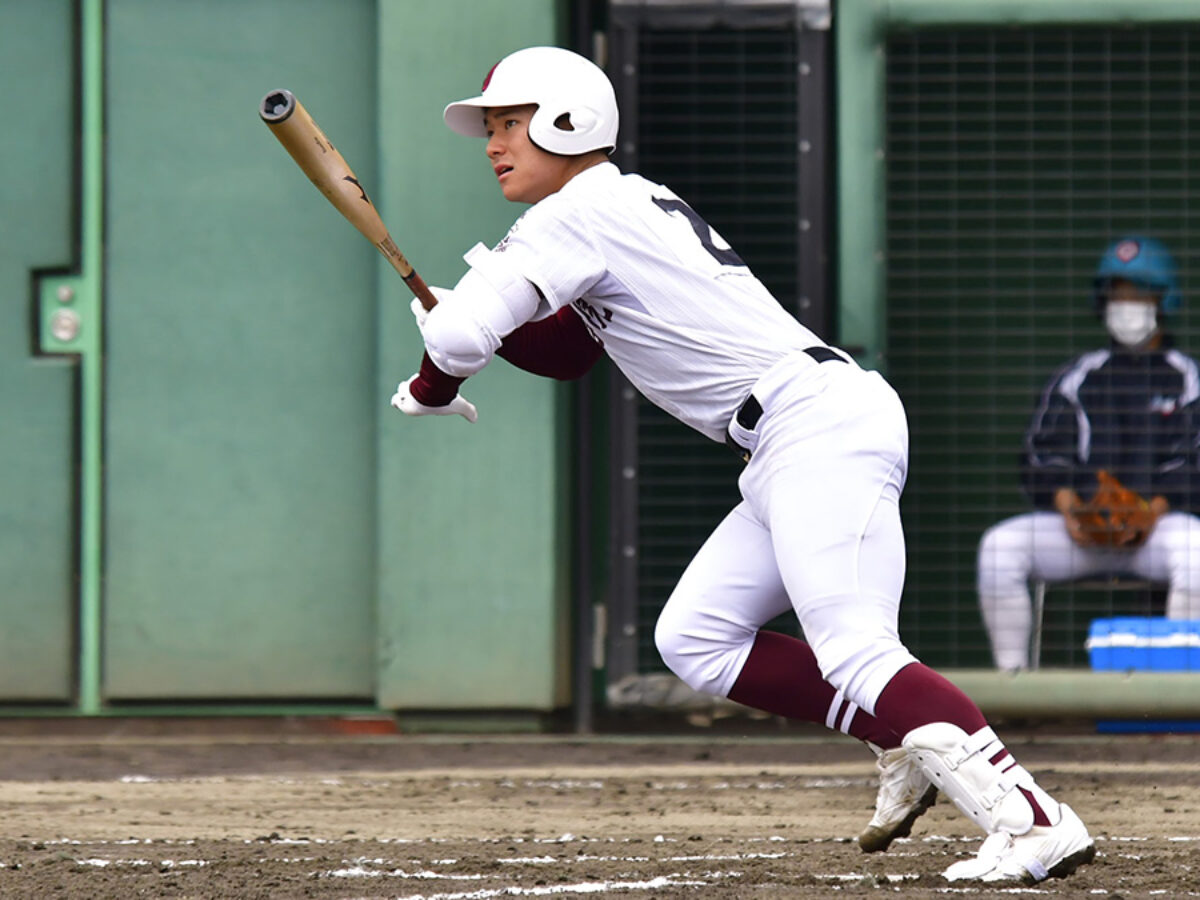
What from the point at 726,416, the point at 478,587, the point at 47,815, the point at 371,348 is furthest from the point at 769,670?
the point at 371,348

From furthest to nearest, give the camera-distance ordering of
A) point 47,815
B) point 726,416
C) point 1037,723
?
point 1037,723 < point 47,815 < point 726,416

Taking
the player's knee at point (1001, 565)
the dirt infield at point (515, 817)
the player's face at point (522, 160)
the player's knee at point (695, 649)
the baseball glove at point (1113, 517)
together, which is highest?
the player's face at point (522, 160)

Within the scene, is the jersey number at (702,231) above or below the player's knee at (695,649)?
above

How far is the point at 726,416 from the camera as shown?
446 cm

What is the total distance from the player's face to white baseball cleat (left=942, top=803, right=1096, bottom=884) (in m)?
1.72

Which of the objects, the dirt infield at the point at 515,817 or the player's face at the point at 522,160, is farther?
the player's face at the point at 522,160

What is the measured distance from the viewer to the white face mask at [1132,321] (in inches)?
Answer: 296

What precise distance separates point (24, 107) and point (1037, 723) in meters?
4.42

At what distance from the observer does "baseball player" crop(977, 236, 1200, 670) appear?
7.27 meters

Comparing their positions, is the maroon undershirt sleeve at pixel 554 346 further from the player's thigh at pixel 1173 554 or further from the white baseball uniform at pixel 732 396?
the player's thigh at pixel 1173 554

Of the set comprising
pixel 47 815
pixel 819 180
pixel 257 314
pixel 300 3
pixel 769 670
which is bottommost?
pixel 47 815

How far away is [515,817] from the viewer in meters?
5.66

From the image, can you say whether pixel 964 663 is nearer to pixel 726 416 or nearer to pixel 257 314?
pixel 257 314

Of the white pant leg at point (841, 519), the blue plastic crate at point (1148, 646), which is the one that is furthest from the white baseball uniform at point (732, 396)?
the blue plastic crate at point (1148, 646)
